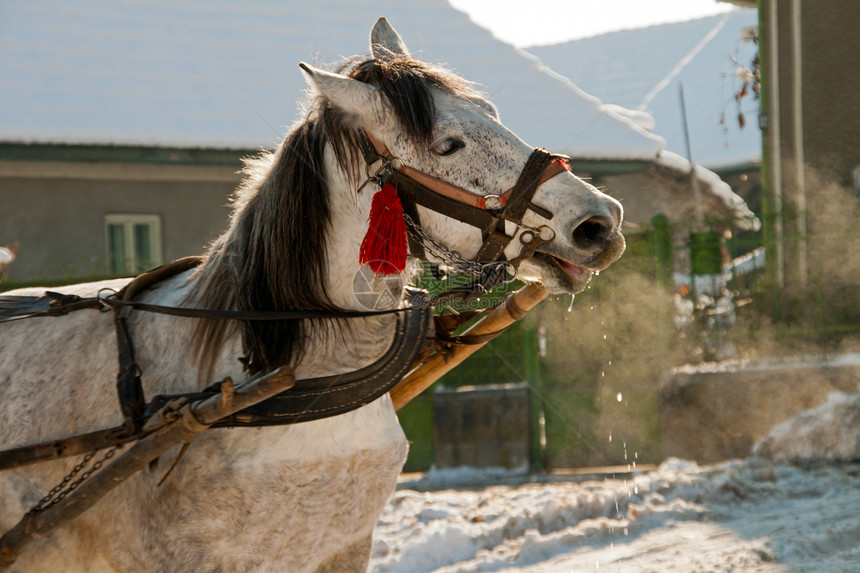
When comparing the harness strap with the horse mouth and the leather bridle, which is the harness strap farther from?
the horse mouth

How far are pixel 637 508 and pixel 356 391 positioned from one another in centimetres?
329

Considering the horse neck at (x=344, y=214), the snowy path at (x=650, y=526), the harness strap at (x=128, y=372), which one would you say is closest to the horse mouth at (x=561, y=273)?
the horse neck at (x=344, y=214)

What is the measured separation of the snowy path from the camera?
4102 mm

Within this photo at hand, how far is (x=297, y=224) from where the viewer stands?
2.26 m

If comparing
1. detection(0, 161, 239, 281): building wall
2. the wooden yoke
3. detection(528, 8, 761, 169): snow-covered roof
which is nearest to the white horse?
the wooden yoke

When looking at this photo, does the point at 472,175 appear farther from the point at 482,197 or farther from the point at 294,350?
the point at 294,350

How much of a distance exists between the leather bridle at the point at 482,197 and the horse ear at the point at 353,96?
51 millimetres

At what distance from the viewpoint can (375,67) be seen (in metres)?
2.34

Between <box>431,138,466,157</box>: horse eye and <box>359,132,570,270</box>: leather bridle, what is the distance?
7 cm

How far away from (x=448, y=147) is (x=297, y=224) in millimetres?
446

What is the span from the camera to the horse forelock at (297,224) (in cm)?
226

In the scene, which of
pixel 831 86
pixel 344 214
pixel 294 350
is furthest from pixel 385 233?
pixel 831 86

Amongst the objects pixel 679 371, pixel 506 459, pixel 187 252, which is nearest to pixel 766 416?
pixel 679 371

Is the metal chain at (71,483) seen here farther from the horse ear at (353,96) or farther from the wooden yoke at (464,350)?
the horse ear at (353,96)
